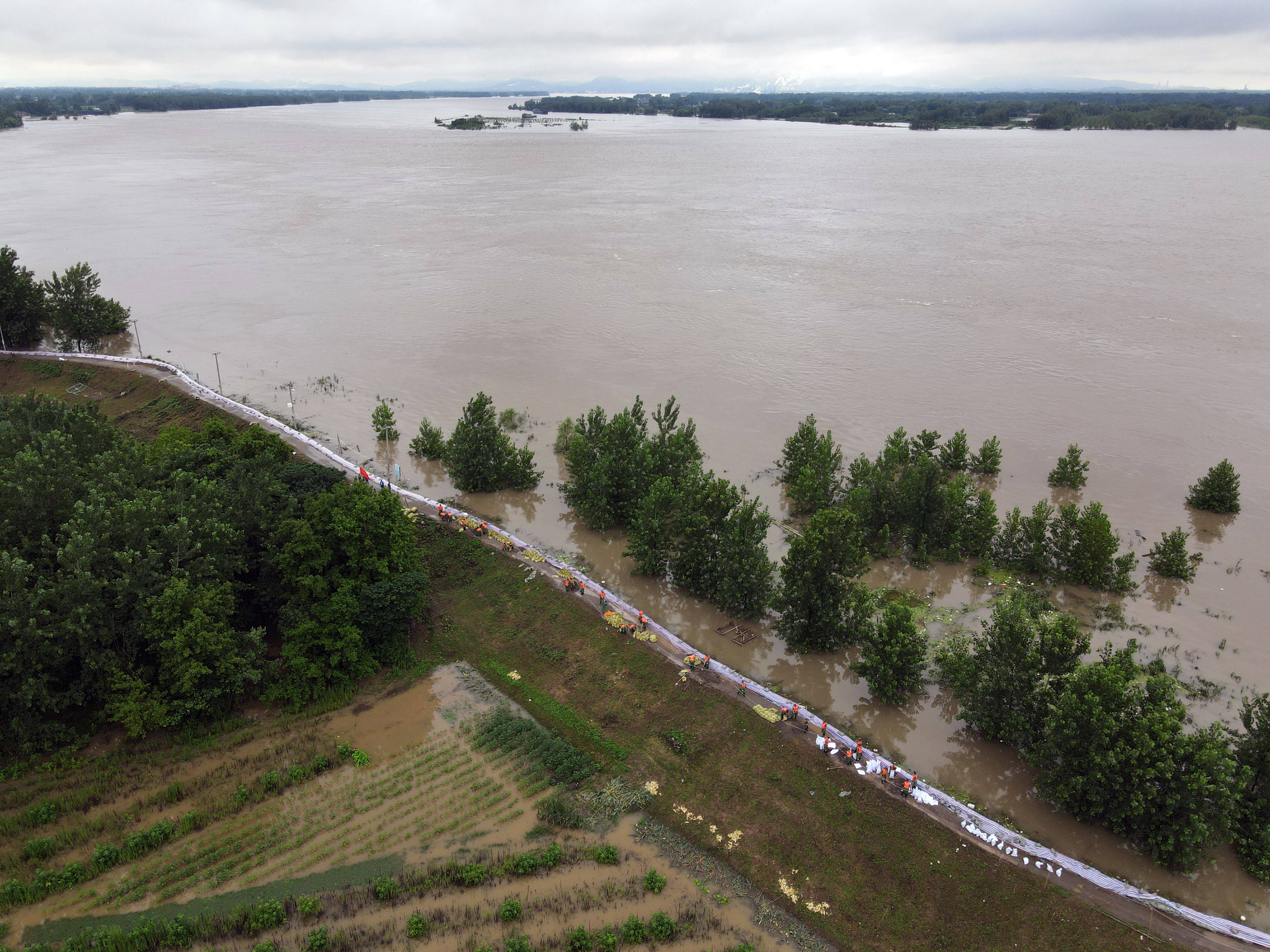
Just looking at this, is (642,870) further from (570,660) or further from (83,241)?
(83,241)

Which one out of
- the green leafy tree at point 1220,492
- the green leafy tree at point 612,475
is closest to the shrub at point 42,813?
the green leafy tree at point 612,475

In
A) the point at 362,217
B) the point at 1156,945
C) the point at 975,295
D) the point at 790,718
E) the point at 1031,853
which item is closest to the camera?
the point at 1156,945

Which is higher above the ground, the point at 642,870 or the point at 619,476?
the point at 619,476

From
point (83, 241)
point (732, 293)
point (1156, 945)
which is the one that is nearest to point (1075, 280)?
point (732, 293)

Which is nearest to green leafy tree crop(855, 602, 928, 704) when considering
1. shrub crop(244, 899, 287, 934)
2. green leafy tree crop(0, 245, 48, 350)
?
shrub crop(244, 899, 287, 934)

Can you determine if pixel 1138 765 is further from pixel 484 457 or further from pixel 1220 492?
pixel 484 457

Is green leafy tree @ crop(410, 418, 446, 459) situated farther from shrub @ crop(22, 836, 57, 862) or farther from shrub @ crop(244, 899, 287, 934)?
shrub @ crop(244, 899, 287, 934)

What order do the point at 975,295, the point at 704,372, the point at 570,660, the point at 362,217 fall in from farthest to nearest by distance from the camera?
1. the point at 362,217
2. the point at 975,295
3. the point at 704,372
4. the point at 570,660

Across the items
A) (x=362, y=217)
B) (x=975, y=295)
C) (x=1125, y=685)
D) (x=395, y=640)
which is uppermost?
(x=362, y=217)
